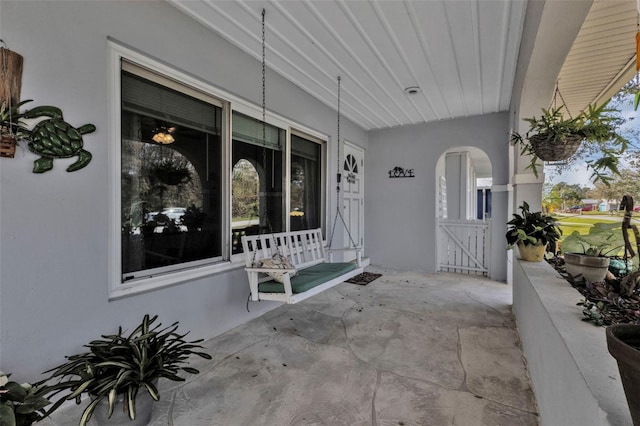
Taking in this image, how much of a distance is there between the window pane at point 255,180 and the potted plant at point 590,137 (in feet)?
7.97

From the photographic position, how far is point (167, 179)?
100.0 inches

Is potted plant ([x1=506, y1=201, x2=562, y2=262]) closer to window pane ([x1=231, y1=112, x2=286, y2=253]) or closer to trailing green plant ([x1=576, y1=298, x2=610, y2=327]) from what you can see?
trailing green plant ([x1=576, y1=298, x2=610, y2=327])

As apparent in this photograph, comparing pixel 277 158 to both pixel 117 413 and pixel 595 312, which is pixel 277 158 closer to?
pixel 117 413

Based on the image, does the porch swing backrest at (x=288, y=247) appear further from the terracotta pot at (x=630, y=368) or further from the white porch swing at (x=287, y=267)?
the terracotta pot at (x=630, y=368)

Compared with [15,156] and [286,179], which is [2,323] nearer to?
[15,156]

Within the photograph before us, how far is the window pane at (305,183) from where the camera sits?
165 inches

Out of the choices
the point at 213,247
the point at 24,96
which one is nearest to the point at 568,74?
the point at 213,247

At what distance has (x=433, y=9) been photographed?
2469 mm

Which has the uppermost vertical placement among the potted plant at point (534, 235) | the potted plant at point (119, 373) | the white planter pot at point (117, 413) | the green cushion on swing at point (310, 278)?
the potted plant at point (534, 235)

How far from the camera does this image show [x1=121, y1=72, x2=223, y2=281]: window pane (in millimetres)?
2297

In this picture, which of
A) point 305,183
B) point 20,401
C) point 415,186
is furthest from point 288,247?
point 415,186

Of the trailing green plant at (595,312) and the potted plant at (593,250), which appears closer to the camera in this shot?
the trailing green plant at (595,312)

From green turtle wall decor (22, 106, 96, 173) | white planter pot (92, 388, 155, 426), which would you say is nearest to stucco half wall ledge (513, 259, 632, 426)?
white planter pot (92, 388, 155, 426)

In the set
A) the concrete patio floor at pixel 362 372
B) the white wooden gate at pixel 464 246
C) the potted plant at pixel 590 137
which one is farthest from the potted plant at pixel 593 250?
the white wooden gate at pixel 464 246
